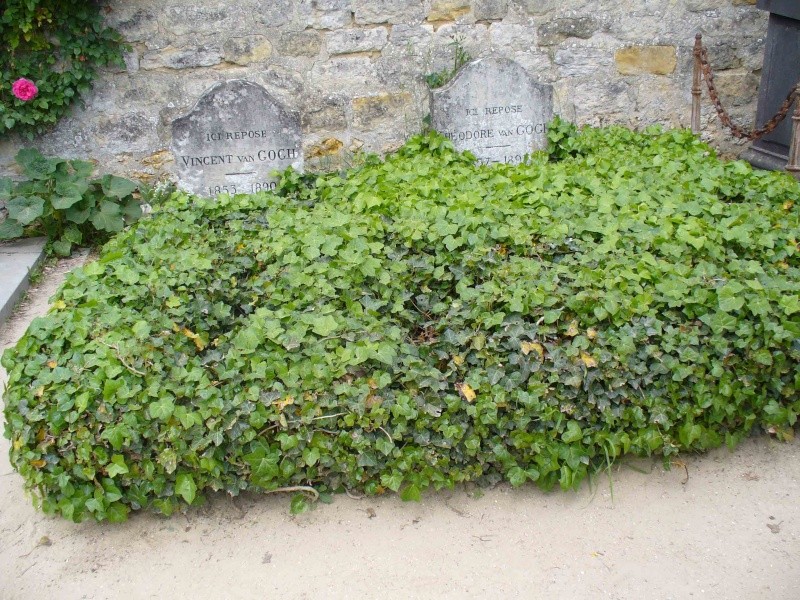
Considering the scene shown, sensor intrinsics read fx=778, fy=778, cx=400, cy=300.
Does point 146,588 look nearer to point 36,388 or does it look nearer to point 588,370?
point 36,388

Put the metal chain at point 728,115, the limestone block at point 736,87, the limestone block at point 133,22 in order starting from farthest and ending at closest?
the limestone block at point 736,87 → the limestone block at point 133,22 → the metal chain at point 728,115

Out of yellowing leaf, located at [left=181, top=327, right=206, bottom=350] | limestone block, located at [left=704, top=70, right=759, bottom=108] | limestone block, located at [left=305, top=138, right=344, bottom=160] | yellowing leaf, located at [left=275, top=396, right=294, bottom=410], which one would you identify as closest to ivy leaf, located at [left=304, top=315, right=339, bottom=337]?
yellowing leaf, located at [left=275, top=396, right=294, bottom=410]

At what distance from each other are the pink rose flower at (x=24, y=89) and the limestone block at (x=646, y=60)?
4071 millimetres

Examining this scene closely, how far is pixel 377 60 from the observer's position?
5.58m

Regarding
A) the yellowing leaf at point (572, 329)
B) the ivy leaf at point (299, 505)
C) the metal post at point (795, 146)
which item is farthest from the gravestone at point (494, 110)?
the ivy leaf at point (299, 505)

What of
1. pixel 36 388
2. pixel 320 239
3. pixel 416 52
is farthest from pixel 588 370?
pixel 416 52

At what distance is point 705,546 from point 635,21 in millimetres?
4180

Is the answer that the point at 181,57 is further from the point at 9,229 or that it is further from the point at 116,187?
the point at 9,229

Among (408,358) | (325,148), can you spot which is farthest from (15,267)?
(408,358)

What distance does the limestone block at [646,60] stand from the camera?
5754 millimetres

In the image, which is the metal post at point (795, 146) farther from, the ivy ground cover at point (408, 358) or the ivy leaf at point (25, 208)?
the ivy leaf at point (25, 208)

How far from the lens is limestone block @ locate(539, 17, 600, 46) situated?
223 inches

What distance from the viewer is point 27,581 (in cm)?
270

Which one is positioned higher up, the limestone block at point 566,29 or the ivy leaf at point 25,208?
the limestone block at point 566,29
